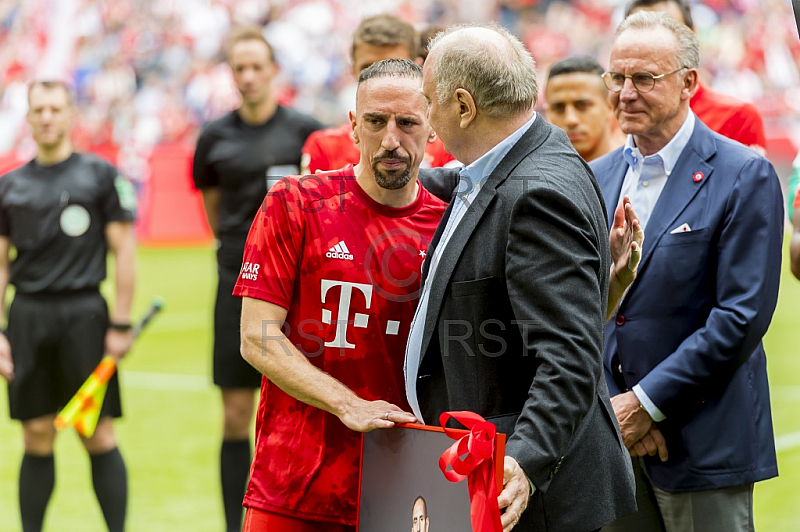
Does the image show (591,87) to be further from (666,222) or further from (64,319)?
(64,319)

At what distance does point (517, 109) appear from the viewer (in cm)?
253

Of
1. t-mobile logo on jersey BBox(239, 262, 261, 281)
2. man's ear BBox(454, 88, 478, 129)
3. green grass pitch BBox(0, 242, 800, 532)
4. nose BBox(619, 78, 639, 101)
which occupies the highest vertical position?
nose BBox(619, 78, 639, 101)

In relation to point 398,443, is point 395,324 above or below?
above

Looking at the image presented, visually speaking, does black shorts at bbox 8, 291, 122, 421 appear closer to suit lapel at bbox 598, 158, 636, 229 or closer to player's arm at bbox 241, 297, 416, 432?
player's arm at bbox 241, 297, 416, 432

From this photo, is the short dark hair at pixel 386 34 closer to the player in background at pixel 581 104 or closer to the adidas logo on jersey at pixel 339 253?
the player in background at pixel 581 104

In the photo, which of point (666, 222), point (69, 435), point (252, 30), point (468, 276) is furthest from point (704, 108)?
point (69, 435)

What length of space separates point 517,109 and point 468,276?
1.46ft

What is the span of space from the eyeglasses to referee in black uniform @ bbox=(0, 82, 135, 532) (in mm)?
3361

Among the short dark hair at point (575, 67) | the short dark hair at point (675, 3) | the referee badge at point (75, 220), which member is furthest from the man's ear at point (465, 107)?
the referee badge at point (75, 220)

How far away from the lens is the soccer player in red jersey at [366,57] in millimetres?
4539

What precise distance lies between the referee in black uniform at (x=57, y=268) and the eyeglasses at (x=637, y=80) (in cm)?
336

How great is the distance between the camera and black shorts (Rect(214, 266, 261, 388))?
5.79 m

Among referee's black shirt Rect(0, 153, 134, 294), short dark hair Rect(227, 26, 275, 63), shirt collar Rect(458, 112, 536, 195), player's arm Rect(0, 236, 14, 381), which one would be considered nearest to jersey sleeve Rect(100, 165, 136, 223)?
referee's black shirt Rect(0, 153, 134, 294)

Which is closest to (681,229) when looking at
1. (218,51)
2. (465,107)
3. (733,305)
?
(733,305)
